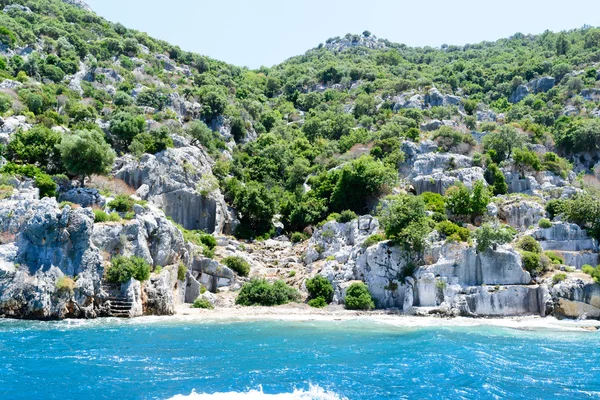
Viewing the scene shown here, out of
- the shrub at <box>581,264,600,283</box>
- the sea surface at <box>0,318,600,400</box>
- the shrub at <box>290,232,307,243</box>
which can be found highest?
the shrub at <box>290,232,307,243</box>

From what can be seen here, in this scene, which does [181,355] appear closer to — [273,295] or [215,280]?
[273,295]

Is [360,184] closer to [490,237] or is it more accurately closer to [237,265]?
[237,265]

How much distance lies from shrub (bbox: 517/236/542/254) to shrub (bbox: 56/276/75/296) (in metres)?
40.0

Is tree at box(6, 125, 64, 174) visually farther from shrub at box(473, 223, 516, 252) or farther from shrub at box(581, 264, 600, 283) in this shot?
shrub at box(581, 264, 600, 283)

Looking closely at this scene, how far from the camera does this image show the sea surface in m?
19.4

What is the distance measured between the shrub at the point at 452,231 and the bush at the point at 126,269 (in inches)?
1087

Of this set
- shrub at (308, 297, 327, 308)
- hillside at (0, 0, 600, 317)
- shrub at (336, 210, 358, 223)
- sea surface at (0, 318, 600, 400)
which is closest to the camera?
sea surface at (0, 318, 600, 400)

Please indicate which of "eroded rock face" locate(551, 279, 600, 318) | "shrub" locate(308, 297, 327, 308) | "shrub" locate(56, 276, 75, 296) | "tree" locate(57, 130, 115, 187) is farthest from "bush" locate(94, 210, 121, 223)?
"eroded rock face" locate(551, 279, 600, 318)

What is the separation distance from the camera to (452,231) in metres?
45.8

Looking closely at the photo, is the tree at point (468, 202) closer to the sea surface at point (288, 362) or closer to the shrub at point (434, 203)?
the shrub at point (434, 203)

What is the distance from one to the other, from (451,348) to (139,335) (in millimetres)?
19093

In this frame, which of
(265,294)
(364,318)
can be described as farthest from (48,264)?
(364,318)

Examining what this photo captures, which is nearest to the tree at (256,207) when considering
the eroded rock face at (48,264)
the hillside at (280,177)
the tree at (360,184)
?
the hillside at (280,177)

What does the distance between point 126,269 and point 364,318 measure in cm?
1997
